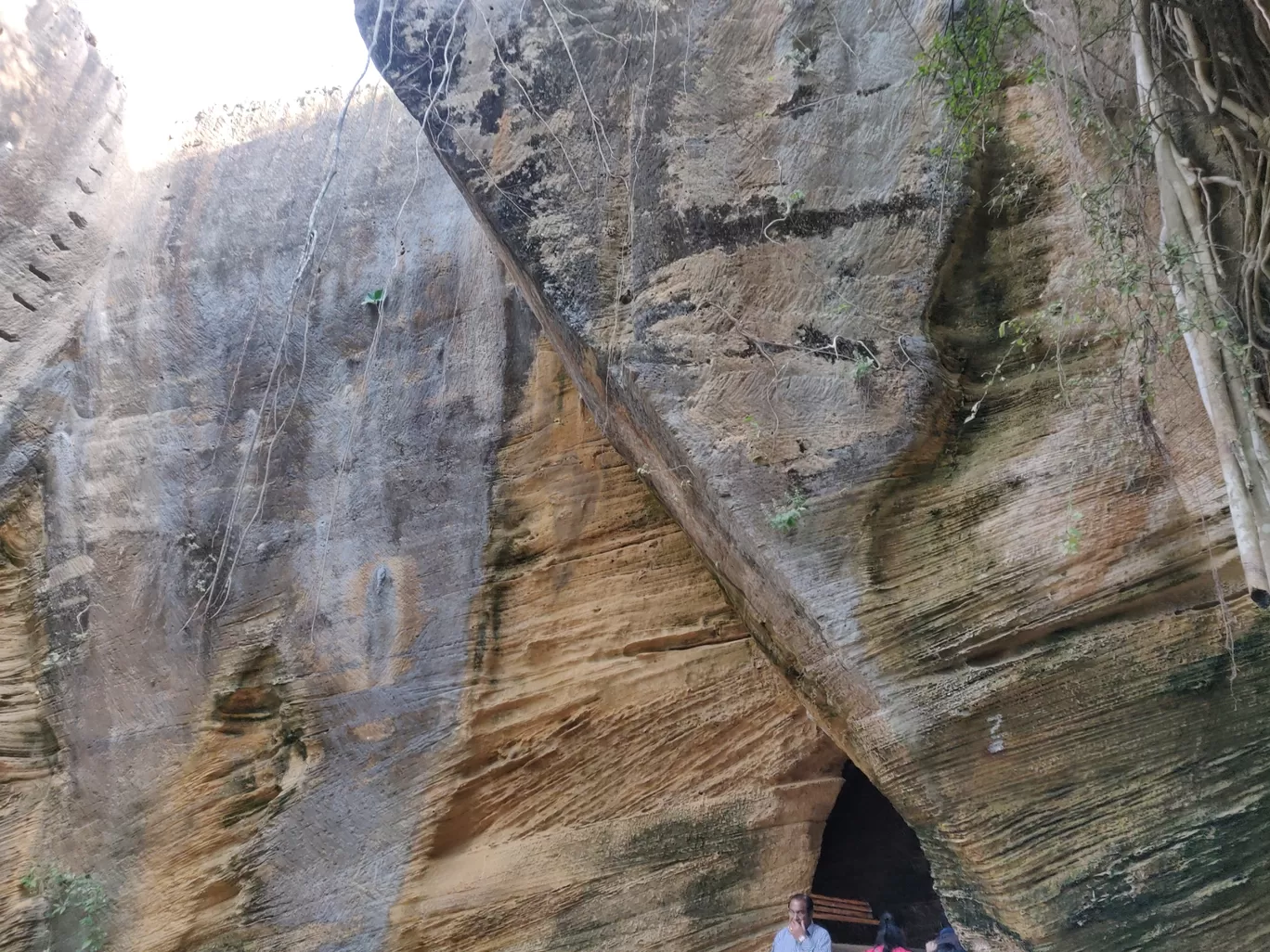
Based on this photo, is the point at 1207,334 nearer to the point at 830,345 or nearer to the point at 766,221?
the point at 830,345

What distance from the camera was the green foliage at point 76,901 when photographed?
432cm

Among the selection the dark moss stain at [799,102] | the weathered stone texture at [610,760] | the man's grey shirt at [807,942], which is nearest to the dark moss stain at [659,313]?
the dark moss stain at [799,102]

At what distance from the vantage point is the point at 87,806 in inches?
180

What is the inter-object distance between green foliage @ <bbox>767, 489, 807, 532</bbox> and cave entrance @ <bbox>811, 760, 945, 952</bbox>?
262cm

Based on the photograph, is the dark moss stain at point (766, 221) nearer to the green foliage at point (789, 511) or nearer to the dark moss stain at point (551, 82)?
the dark moss stain at point (551, 82)

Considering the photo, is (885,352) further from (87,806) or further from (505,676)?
(87,806)

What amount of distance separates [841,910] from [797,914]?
4.81 feet

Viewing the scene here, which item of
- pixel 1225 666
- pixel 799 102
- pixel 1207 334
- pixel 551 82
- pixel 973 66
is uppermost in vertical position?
pixel 551 82

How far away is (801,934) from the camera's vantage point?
3828mm

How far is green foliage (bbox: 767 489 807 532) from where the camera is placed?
321 cm

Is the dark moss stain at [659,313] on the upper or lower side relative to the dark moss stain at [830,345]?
upper

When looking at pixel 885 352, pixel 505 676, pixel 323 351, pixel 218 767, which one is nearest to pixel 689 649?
pixel 505 676

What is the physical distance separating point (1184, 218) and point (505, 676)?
335 centimetres

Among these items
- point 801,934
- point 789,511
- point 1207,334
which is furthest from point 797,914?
point 1207,334
